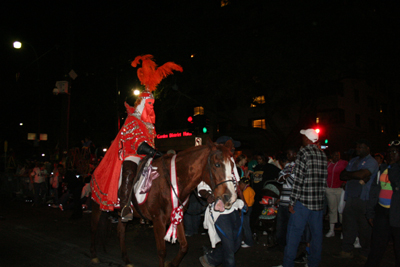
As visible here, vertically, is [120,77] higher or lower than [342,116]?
higher

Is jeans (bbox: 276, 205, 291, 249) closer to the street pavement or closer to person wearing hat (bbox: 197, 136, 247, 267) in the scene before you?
the street pavement

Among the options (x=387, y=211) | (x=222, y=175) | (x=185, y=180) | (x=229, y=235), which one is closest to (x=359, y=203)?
(x=387, y=211)

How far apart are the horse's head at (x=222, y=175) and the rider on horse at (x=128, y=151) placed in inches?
49.3

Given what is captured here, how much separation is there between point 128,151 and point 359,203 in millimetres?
4674

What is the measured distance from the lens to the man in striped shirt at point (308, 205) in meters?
4.87

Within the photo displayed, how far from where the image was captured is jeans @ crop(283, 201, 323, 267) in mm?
4879

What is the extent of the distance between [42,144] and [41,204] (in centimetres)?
2371

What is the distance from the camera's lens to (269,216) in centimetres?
732

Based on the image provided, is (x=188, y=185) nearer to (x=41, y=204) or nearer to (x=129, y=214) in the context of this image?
(x=129, y=214)

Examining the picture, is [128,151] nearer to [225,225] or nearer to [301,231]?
[225,225]

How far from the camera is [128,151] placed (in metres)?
5.61

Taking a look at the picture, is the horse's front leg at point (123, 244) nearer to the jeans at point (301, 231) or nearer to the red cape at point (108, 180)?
Result: the red cape at point (108, 180)

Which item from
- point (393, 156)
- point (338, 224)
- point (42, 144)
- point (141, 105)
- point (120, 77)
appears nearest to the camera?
point (393, 156)

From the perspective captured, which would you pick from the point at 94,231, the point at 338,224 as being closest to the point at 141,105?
the point at 94,231
